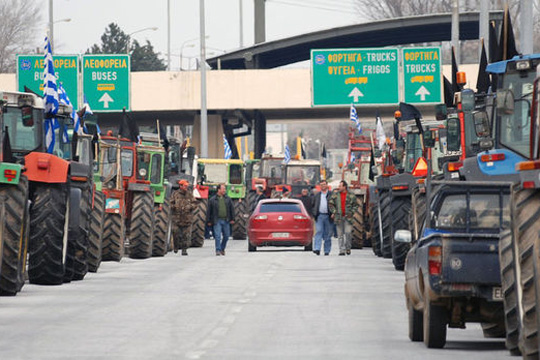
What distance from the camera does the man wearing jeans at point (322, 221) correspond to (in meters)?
37.2

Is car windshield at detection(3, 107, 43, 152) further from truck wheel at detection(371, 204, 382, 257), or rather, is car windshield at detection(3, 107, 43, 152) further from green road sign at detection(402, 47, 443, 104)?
green road sign at detection(402, 47, 443, 104)

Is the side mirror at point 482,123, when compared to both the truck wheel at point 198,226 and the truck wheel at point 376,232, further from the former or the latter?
the truck wheel at point 198,226

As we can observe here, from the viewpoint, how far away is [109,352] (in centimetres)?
1391

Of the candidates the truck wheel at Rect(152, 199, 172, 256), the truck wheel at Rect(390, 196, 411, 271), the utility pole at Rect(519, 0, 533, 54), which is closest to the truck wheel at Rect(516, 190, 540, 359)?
the truck wheel at Rect(390, 196, 411, 271)

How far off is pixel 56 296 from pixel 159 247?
1419cm

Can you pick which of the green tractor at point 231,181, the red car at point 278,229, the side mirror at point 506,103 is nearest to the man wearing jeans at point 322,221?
the red car at point 278,229

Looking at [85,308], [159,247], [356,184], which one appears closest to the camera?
[85,308]

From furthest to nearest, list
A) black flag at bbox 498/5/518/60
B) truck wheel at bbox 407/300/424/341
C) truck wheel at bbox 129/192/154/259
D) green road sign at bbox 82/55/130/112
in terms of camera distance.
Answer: green road sign at bbox 82/55/130/112, truck wheel at bbox 129/192/154/259, black flag at bbox 498/5/518/60, truck wheel at bbox 407/300/424/341

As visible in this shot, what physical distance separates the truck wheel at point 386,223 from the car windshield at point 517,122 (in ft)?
35.3

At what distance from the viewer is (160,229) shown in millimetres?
35656

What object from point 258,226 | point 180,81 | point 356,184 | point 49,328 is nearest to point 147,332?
point 49,328

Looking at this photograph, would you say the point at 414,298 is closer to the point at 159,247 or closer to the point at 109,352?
the point at 109,352

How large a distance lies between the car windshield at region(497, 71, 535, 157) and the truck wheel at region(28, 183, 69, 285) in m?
7.26

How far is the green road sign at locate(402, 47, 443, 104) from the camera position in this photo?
173 feet
